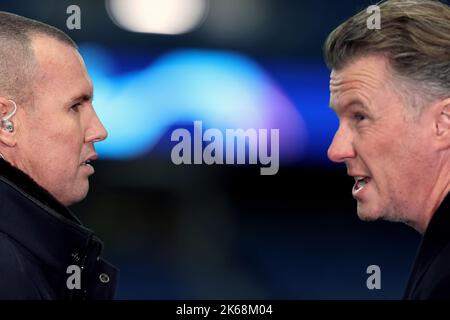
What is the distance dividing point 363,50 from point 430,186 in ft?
1.42

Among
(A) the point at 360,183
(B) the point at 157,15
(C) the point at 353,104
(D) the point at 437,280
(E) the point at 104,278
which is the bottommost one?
(D) the point at 437,280

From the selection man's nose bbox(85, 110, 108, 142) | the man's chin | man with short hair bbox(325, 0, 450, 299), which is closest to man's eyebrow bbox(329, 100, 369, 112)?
man with short hair bbox(325, 0, 450, 299)

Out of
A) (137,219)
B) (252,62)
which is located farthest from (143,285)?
(252,62)

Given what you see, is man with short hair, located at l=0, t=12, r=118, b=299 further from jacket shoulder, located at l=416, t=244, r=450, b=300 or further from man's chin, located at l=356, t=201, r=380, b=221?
jacket shoulder, located at l=416, t=244, r=450, b=300

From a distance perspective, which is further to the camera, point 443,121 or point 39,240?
point 443,121

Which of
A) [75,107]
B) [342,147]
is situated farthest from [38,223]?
[342,147]

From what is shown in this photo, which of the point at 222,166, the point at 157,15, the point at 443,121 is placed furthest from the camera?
the point at 222,166

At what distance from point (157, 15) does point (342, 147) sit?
1.03 meters

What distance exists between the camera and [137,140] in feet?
9.29

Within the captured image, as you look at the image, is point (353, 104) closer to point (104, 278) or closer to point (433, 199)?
point (433, 199)

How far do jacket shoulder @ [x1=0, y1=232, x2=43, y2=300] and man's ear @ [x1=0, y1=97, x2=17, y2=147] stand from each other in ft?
1.10

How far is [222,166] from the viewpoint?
3.13 meters

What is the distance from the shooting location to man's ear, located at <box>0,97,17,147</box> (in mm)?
1923
